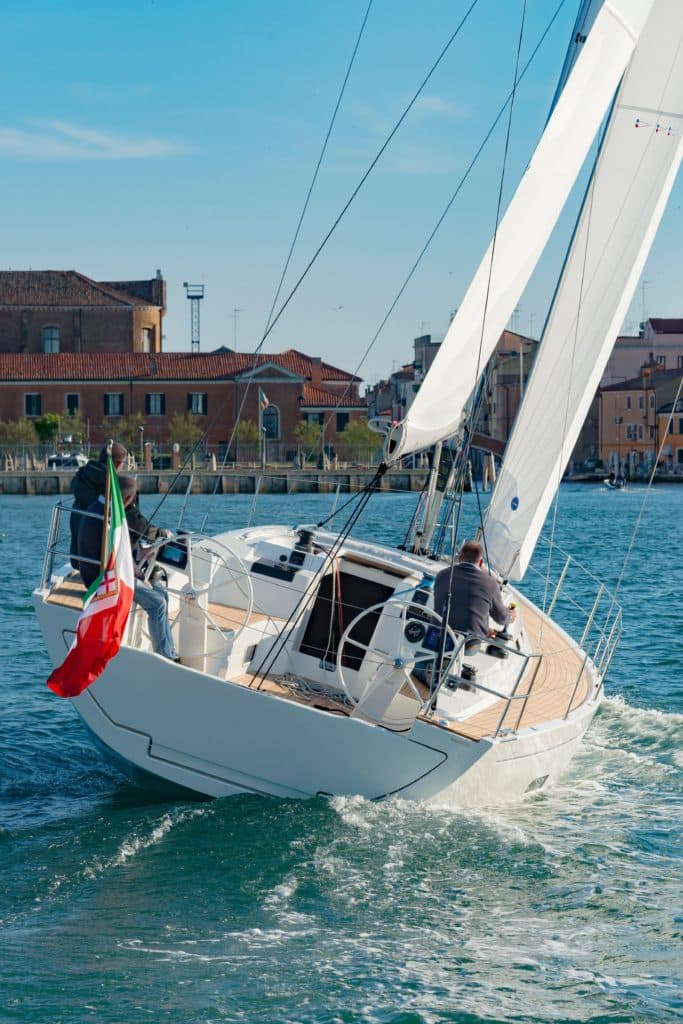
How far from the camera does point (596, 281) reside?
1073cm

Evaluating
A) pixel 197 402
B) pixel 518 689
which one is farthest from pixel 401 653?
pixel 197 402

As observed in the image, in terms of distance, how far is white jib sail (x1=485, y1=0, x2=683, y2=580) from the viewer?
34.9ft

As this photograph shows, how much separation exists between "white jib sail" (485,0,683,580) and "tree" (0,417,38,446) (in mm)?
61184

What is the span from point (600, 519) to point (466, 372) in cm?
3628

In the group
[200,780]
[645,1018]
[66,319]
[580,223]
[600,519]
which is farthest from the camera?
[66,319]

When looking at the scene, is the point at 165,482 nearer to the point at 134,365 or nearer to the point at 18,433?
the point at 18,433

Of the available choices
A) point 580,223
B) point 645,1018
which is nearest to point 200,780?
point 645,1018

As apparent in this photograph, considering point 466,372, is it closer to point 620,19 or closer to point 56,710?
point 620,19

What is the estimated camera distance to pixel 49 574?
32.5ft

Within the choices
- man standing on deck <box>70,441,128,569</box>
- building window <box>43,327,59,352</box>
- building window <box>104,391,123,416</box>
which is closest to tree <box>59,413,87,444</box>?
building window <box>104,391,123,416</box>

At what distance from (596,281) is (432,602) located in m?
3.09

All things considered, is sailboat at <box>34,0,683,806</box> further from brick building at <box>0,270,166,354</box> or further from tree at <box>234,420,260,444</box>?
brick building at <box>0,270,166,354</box>

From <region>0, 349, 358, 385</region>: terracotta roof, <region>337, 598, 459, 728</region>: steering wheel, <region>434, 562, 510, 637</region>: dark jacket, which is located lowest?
<region>337, 598, 459, 728</region>: steering wheel

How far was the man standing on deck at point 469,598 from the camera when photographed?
875 centimetres
